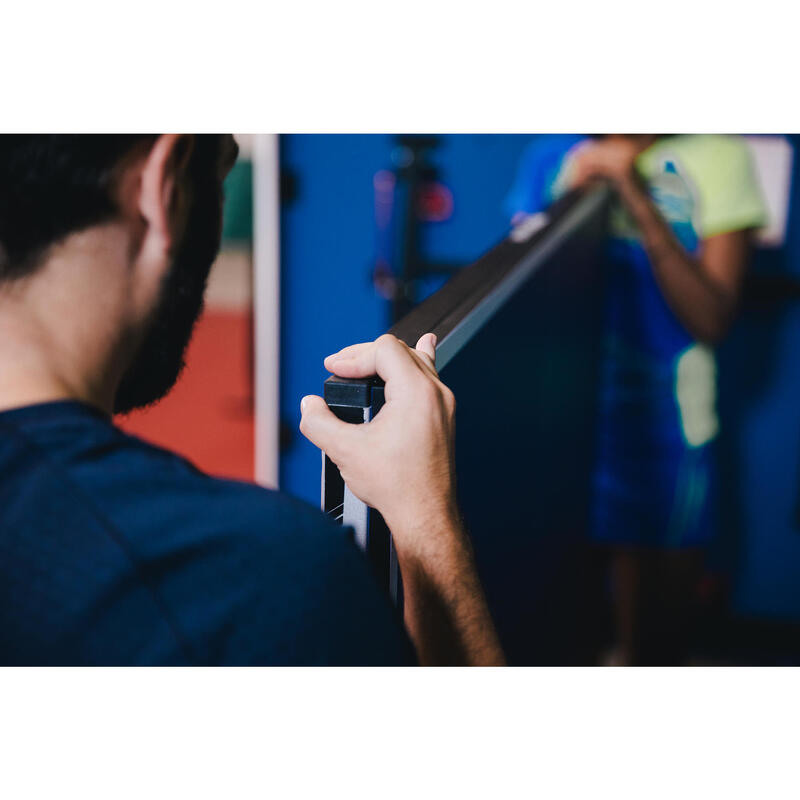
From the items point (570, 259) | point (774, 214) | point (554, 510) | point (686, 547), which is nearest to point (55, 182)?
point (570, 259)

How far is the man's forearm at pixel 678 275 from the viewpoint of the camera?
1.34m

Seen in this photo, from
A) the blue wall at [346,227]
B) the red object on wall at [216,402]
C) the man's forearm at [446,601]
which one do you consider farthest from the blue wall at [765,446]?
the man's forearm at [446,601]

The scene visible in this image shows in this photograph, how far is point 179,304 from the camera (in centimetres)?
73

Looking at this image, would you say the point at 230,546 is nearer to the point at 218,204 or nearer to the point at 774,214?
the point at 218,204

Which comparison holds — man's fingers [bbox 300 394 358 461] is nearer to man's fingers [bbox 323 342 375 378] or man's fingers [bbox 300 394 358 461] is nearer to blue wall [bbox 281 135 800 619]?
man's fingers [bbox 323 342 375 378]

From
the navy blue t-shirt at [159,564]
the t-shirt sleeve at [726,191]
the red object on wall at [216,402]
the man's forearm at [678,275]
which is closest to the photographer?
the navy blue t-shirt at [159,564]

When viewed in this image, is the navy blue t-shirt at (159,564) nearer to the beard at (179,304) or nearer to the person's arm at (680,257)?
the beard at (179,304)

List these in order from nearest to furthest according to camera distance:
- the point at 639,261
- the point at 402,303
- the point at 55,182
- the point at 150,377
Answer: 1. the point at 55,182
2. the point at 150,377
3. the point at 639,261
4. the point at 402,303

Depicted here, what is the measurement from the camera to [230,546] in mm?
527

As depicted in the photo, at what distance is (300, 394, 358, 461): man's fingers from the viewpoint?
56cm

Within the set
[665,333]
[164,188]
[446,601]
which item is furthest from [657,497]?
[164,188]

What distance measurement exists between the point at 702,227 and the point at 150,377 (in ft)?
3.72

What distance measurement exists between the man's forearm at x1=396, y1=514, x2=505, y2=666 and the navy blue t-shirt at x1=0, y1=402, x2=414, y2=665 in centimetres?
6

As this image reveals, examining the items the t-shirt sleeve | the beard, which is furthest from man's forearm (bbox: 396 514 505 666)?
the t-shirt sleeve
